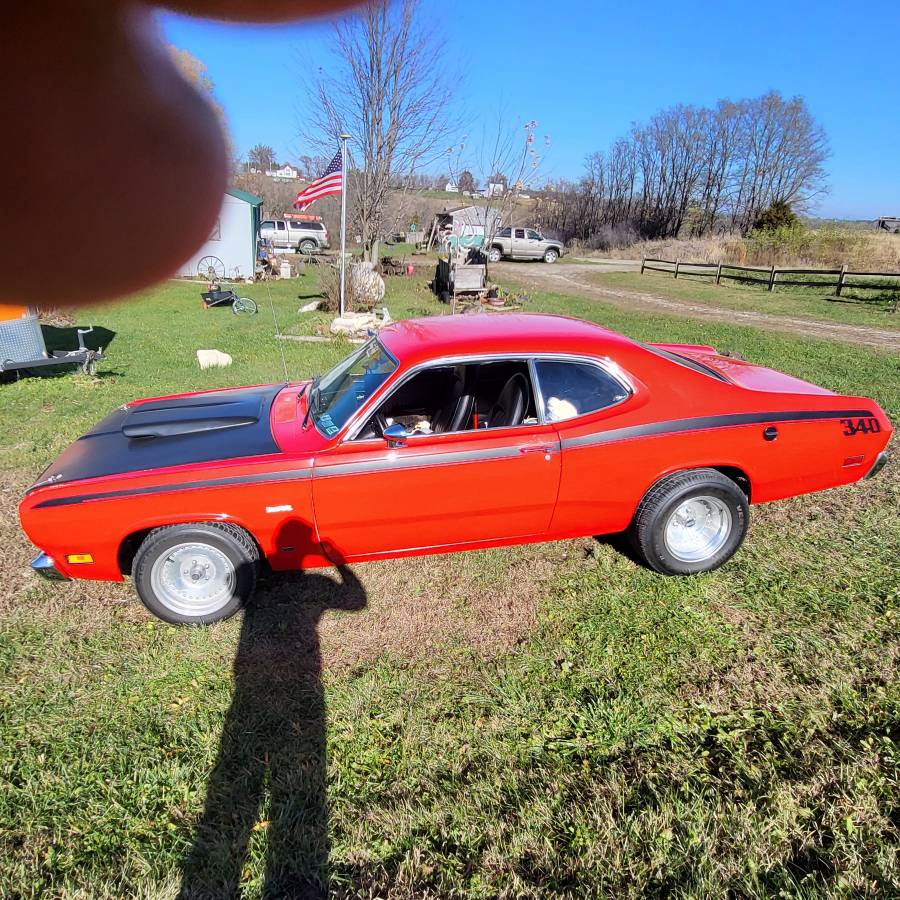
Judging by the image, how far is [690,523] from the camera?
3625mm

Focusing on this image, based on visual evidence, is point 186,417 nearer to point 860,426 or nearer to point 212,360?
point 860,426

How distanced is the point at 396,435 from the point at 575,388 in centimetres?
111

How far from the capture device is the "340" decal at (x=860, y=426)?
3.58m

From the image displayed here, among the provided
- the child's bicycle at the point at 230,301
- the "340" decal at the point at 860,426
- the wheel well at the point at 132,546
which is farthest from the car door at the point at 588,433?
the child's bicycle at the point at 230,301

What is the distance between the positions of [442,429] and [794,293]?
20008mm

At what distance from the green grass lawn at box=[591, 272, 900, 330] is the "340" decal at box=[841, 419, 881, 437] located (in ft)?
38.0

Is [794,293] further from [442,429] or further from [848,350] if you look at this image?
[442,429]

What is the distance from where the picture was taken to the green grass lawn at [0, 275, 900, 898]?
2018 millimetres

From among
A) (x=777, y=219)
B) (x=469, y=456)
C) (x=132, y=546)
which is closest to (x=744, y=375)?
(x=469, y=456)

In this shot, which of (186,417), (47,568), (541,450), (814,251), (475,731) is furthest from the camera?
(814,251)

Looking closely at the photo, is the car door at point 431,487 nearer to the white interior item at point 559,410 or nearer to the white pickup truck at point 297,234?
the white interior item at point 559,410

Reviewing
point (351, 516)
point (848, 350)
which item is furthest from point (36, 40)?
point (848, 350)

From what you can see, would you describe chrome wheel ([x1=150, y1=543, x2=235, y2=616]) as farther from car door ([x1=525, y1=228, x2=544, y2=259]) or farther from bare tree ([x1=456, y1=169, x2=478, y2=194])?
car door ([x1=525, y1=228, x2=544, y2=259])

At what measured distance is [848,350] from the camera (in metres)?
9.76
